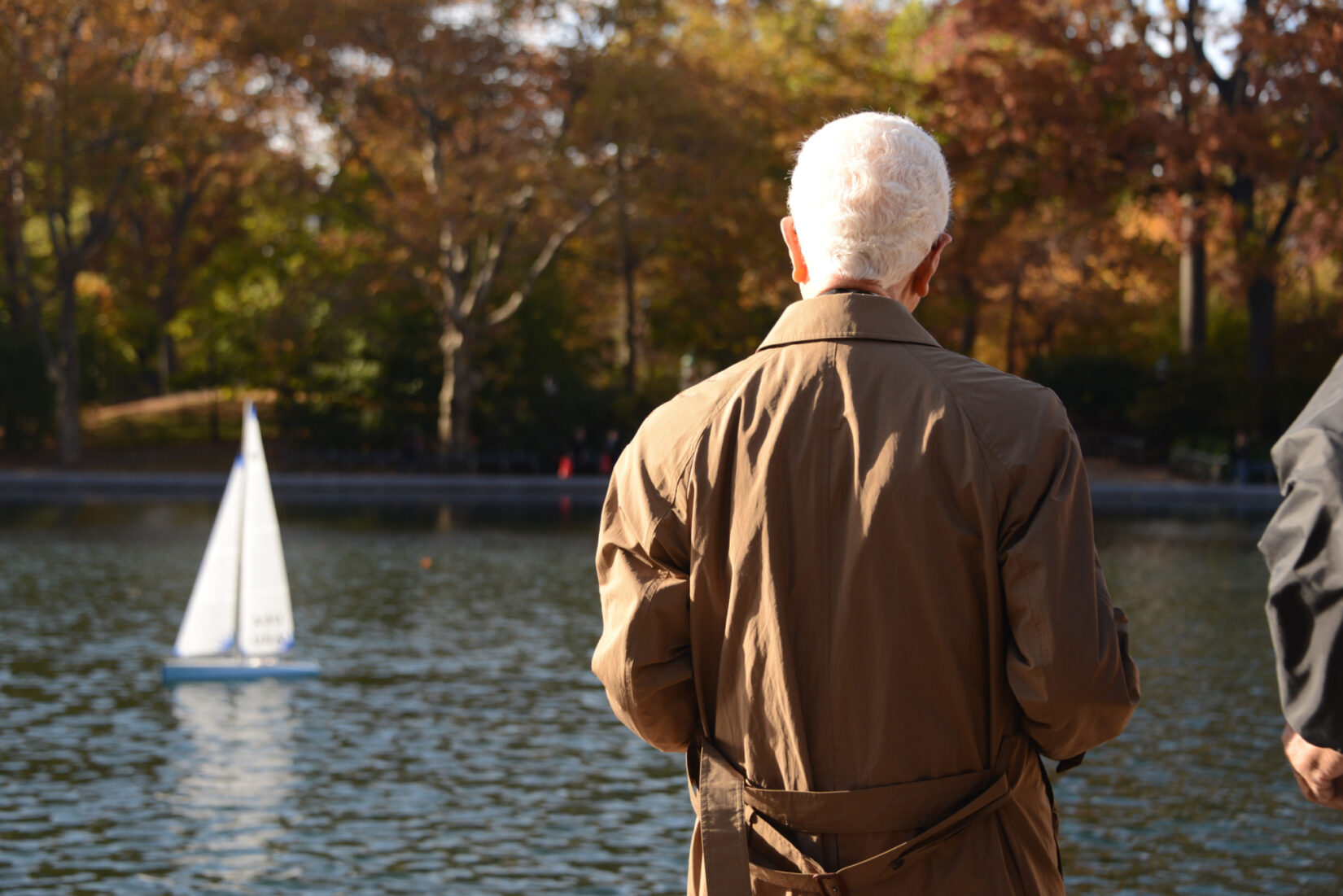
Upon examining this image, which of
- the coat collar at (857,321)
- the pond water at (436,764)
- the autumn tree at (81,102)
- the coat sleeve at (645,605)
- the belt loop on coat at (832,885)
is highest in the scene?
the autumn tree at (81,102)

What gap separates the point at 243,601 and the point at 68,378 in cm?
3163

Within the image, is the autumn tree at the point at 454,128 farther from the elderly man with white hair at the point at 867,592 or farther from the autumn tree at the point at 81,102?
the elderly man with white hair at the point at 867,592

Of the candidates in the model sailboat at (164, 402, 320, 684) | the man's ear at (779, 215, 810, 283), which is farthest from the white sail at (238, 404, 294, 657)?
the man's ear at (779, 215, 810, 283)

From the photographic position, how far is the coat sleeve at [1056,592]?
234 cm

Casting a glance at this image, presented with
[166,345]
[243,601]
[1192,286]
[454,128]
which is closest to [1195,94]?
[1192,286]

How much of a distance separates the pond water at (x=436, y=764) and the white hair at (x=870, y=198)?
5947 mm

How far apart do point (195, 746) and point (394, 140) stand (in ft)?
97.4

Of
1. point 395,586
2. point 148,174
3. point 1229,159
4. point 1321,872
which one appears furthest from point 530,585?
point 148,174

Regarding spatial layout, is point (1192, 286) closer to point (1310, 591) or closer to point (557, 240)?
point (557, 240)

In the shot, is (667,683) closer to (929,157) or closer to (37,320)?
(929,157)

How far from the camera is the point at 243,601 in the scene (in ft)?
45.8

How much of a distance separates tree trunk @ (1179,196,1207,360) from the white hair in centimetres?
3835

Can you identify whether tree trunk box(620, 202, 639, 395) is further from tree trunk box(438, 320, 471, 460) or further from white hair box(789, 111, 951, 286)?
white hair box(789, 111, 951, 286)

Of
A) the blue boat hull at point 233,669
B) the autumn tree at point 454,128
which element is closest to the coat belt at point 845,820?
the blue boat hull at point 233,669
